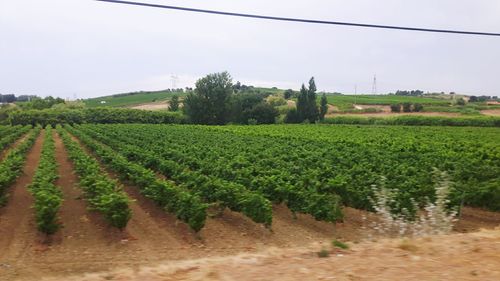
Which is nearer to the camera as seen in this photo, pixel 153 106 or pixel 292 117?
pixel 292 117

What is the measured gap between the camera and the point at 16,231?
10.3 metres

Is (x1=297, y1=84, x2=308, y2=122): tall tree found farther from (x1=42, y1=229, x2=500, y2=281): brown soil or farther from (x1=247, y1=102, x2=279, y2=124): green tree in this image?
(x1=42, y1=229, x2=500, y2=281): brown soil

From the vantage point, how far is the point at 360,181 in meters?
13.0

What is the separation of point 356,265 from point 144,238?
581 cm

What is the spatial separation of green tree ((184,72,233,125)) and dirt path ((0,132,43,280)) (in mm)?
60369

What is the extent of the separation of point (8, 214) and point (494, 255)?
38.0 ft

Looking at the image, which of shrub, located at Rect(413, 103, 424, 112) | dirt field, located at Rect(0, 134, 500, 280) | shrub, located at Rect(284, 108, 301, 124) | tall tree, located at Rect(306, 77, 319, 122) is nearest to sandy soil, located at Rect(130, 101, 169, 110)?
shrub, located at Rect(284, 108, 301, 124)

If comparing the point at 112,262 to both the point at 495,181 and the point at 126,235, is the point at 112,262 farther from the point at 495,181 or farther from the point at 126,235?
the point at 495,181

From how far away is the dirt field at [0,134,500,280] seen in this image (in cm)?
823

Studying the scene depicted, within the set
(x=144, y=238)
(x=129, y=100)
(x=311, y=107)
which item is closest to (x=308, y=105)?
→ (x=311, y=107)

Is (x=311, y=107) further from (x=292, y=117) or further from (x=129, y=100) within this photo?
(x=129, y=100)

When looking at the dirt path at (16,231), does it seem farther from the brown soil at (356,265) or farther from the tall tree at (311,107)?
the tall tree at (311,107)

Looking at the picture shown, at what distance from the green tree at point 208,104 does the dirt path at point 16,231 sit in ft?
198

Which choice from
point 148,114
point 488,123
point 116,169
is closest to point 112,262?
point 116,169
